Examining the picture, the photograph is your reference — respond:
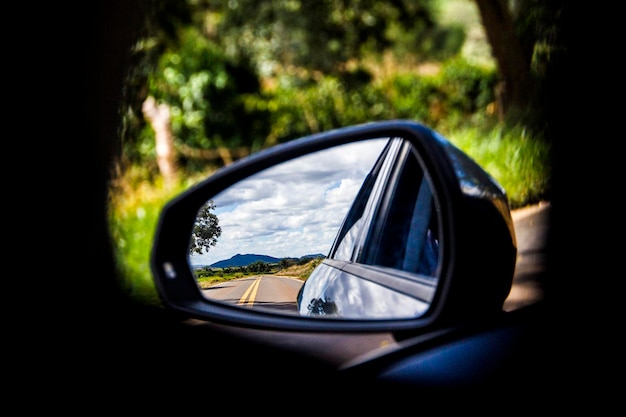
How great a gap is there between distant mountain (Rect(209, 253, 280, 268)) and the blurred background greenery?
892 millimetres

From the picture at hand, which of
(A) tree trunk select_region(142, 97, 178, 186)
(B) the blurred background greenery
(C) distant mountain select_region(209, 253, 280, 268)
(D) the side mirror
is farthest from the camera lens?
(A) tree trunk select_region(142, 97, 178, 186)

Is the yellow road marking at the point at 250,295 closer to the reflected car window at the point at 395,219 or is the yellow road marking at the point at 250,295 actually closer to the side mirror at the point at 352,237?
the side mirror at the point at 352,237

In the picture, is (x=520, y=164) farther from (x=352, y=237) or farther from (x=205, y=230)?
(x=205, y=230)

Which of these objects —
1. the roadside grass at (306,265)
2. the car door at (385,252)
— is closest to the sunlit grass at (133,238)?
the roadside grass at (306,265)

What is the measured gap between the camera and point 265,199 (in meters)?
2.09

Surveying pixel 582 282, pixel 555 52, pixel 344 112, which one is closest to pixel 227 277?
pixel 582 282

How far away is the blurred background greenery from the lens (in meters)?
2.80

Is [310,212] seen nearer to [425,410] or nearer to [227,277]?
[227,277]

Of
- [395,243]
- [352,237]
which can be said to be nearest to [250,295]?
[352,237]

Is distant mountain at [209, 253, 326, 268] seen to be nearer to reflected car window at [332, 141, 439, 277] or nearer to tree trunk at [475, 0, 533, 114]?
reflected car window at [332, 141, 439, 277]

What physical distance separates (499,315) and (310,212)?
0.64 m

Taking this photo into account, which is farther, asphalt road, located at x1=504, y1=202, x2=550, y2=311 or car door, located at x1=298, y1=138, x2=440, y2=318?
asphalt road, located at x1=504, y1=202, x2=550, y2=311

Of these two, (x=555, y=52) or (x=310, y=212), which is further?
(x=555, y=52)

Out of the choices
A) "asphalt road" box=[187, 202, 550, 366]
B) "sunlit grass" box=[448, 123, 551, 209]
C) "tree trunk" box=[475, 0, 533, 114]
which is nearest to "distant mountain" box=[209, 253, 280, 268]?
"asphalt road" box=[187, 202, 550, 366]
